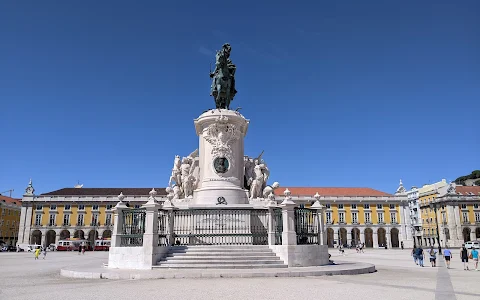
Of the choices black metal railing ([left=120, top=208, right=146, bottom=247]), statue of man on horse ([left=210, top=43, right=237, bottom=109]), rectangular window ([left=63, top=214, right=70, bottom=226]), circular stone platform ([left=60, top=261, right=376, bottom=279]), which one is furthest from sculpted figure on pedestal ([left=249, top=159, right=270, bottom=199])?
rectangular window ([left=63, top=214, right=70, bottom=226])

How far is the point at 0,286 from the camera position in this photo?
10031mm

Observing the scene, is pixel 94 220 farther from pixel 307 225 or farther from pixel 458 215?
pixel 458 215

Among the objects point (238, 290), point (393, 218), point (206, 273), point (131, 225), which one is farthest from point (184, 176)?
point (393, 218)

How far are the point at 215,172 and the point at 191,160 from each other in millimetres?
2423

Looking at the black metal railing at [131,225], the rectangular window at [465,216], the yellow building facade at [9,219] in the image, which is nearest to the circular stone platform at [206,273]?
the black metal railing at [131,225]

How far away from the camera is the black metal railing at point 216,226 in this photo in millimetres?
14844

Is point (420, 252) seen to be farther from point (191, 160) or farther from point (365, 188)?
point (365, 188)

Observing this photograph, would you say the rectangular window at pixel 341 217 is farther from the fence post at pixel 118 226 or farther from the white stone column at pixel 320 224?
the fence post at pixel 118 226

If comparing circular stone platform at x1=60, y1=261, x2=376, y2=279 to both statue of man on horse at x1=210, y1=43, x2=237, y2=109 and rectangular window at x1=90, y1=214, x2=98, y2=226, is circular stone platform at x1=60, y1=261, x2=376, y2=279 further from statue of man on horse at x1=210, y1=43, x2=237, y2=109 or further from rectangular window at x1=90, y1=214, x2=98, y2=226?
rectangular window at x1=90, y1=214, x2=98, y2=226

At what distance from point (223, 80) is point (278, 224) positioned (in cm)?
920

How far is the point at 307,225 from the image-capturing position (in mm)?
14836

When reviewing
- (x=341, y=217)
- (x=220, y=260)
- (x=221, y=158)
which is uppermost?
(x=221, y=158)

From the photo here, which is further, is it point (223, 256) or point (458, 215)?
point (458, 215)

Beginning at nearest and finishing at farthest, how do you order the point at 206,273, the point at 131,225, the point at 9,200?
1. the point at 206,273
2. the point at 131,225
3. the point at 9,200
